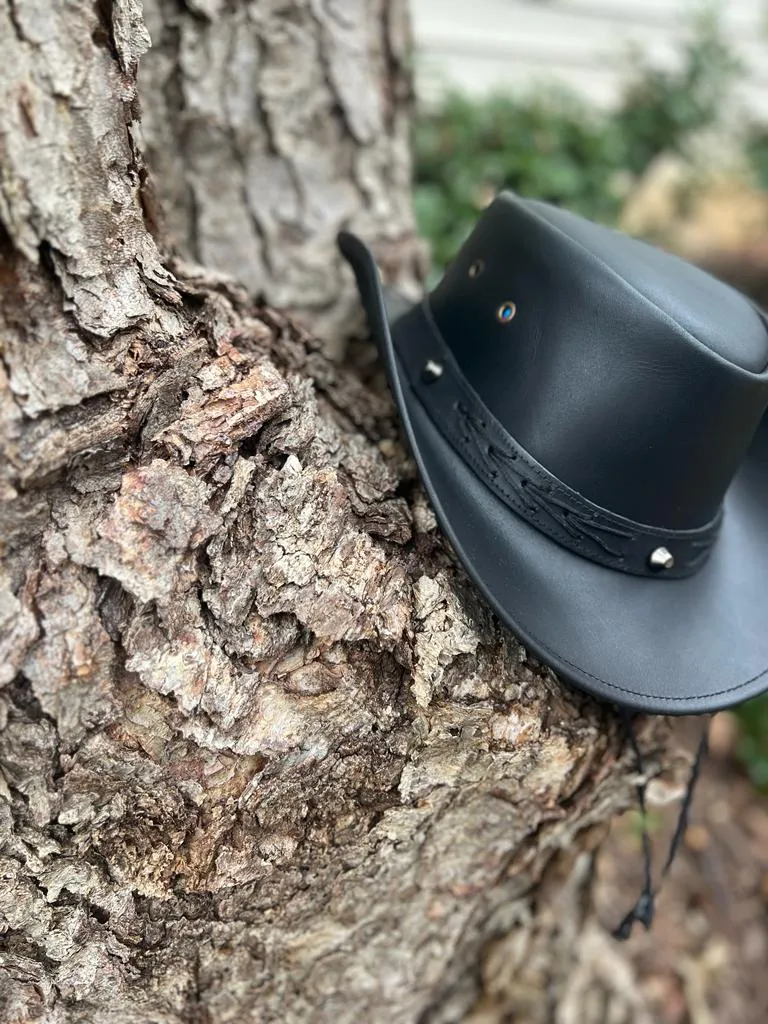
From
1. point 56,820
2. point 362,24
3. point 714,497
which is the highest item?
point 362,24

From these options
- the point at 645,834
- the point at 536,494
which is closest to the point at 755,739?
the point at 645,834

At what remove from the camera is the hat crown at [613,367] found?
1.25 meters

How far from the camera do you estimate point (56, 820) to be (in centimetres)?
118

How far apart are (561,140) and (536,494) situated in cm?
337

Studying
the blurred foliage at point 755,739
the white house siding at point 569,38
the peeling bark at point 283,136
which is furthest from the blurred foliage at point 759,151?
the peeling bark at point 283,136

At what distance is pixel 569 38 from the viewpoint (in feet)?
21.8

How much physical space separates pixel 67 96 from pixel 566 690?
114 cm

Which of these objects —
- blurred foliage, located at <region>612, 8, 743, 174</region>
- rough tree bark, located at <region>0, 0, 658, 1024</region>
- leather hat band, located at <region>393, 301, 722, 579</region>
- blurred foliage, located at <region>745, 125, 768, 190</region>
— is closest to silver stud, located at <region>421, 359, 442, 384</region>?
leather hat band, located at <region>393, 301, 722, 579</region>

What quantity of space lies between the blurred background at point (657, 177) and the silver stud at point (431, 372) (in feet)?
2.45

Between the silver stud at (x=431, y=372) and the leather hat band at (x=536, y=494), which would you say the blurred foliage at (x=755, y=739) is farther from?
the silver stud at (x=431, y=372)

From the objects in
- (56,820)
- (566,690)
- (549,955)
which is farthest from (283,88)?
(549,955)

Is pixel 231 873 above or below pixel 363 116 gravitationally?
below

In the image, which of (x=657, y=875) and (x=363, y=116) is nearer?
(x=363, y=116)

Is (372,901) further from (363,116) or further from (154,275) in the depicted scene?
(363,116)
